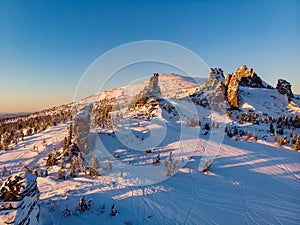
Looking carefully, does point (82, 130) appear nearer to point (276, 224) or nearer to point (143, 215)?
point (143, 215)

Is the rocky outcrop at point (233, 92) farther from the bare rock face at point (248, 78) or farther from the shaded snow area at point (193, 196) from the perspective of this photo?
the shaded snow area at point (193, 196)

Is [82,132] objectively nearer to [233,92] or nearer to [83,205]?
[83,205]

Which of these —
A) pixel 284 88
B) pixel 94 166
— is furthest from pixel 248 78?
pixel 94 166

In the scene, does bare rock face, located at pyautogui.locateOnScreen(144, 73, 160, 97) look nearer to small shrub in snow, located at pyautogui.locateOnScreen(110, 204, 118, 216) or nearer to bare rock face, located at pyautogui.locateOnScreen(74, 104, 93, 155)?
bare rock face, located at pyautogui.locateOnScreen(74, 104, 93, 155)

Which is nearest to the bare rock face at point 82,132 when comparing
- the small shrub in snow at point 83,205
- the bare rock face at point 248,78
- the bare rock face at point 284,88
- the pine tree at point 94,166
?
the pine tree at point 94,166

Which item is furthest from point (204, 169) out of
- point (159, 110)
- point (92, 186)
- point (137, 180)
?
point (159, 110)

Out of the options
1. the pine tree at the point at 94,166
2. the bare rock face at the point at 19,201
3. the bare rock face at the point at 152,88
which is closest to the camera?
the bare rock face at the point at 19,201
